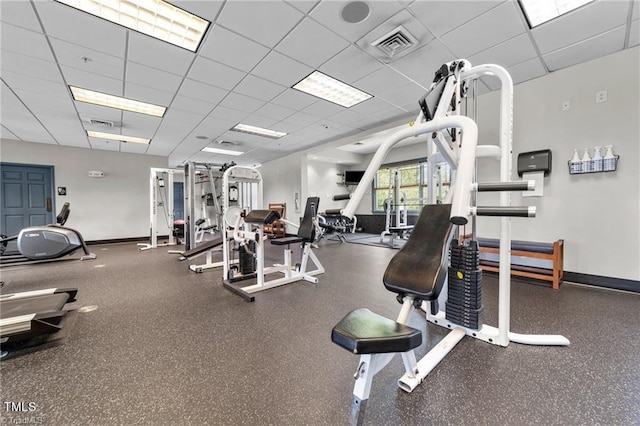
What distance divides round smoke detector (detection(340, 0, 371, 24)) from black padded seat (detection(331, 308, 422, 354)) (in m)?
2.58

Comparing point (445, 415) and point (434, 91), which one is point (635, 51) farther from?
point (445, 415)

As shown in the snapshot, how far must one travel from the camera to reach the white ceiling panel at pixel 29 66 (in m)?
2.87

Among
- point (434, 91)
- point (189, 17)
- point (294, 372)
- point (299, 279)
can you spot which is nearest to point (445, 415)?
point (294, 372)

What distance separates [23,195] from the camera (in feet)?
20.8

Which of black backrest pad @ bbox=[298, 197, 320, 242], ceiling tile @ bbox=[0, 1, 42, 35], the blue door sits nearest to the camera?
ceiling tile @ bbox=[0, 1, 42, 35]

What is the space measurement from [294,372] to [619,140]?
14.0ft

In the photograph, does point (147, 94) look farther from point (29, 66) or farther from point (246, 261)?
point (246, 261)

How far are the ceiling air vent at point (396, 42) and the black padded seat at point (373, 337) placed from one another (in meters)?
2.80

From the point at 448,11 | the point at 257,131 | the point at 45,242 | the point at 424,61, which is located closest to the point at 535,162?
the point at 424,61

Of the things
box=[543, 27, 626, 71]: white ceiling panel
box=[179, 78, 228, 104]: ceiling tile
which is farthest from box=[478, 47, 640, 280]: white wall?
box=[179, 78, 228, 104]: ceiling tile

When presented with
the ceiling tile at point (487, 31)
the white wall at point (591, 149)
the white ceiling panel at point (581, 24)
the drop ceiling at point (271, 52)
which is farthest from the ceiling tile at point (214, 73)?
the white wall at point (591, 149)

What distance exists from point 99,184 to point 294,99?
22.0 ft

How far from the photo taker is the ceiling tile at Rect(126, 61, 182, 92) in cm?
319

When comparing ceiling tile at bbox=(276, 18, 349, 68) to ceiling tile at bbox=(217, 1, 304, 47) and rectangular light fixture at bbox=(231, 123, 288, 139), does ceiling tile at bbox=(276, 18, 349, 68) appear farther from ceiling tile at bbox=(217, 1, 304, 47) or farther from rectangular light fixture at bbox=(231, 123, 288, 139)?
rectangular light fixture at bbox=(231, 123, 288, 139)
